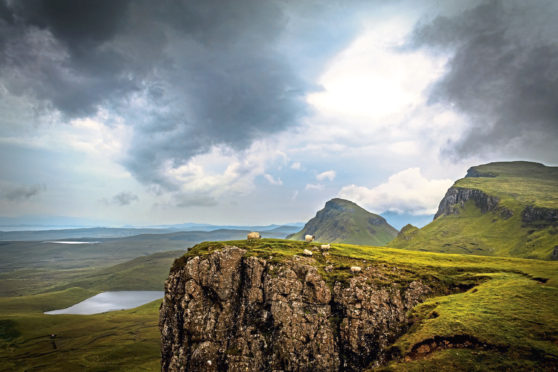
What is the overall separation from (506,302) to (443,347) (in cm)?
1014

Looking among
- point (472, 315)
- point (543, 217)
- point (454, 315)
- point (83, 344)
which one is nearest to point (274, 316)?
point (454, 315)

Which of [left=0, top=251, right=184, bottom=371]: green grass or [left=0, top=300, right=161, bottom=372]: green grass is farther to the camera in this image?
[left=0, top=251, right=184, bottom=371]: green grass

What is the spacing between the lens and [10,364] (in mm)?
84875

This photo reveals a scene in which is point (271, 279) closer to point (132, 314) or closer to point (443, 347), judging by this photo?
point (443, 347)

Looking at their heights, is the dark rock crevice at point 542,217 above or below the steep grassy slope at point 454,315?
above

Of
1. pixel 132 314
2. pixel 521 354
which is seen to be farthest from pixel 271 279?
pixel 132 314

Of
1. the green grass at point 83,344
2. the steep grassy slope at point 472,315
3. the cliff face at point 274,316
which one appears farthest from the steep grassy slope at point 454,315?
the cliff face at point 274,316

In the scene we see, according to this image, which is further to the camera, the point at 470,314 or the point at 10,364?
the point at 10,364

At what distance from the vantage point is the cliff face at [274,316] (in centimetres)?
3641

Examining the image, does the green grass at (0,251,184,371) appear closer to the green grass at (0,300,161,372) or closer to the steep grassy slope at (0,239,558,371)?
the green grass at (0,300,161,372)

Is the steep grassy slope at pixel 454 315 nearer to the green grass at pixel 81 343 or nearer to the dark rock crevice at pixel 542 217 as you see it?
the green grass at pixel 81 343

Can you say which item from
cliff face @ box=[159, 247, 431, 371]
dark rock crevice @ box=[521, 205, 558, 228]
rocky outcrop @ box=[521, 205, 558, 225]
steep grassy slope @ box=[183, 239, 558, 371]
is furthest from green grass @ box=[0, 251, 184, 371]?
rocky outcrop @ box=[521, 205, 558, 225]

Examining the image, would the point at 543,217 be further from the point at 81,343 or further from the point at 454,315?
the point at 81,343

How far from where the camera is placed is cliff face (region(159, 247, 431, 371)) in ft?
119
